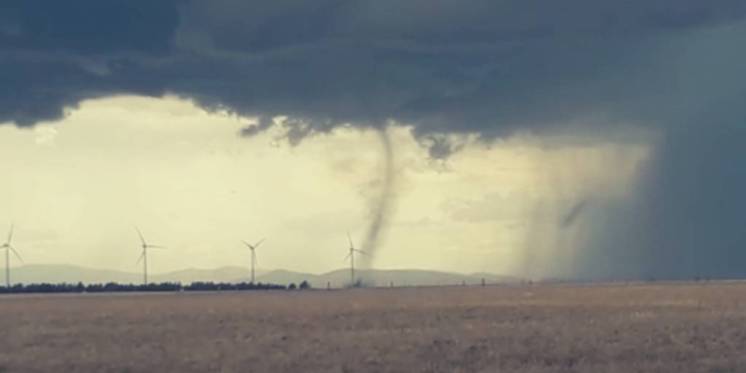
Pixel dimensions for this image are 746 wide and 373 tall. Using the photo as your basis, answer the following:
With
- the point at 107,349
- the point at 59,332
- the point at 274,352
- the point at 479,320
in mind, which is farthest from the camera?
the point at 479,320

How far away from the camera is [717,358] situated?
4622cm

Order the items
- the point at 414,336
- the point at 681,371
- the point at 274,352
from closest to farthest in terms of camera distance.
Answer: the point at 681,371 → the point at 274,352 → the point at 414,336

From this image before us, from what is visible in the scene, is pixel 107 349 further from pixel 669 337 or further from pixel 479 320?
pixel 479 320

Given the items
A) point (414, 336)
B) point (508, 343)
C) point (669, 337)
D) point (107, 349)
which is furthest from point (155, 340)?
point (669, 337)

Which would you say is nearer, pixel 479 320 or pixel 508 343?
pixel 508 343

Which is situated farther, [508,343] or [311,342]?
[311,342]

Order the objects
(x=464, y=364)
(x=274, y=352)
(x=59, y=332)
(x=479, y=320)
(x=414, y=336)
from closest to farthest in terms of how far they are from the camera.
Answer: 1. (x=464, y=364)
2. (x=274, y=352)
3. (x=414, y=336)
4. (x=59, y=332)
5. (x=479, y=320)

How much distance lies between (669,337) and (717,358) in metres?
8.79

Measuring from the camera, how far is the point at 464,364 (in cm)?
4462

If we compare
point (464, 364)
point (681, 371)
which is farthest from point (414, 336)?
point (681, 371)

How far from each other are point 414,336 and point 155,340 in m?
11.0

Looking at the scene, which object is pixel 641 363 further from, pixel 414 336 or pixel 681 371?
pixel 414 336

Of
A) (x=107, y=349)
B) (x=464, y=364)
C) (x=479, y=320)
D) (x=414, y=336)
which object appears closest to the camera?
(x=464, y=364)

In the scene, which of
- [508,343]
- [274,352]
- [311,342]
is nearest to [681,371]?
[508,343]
